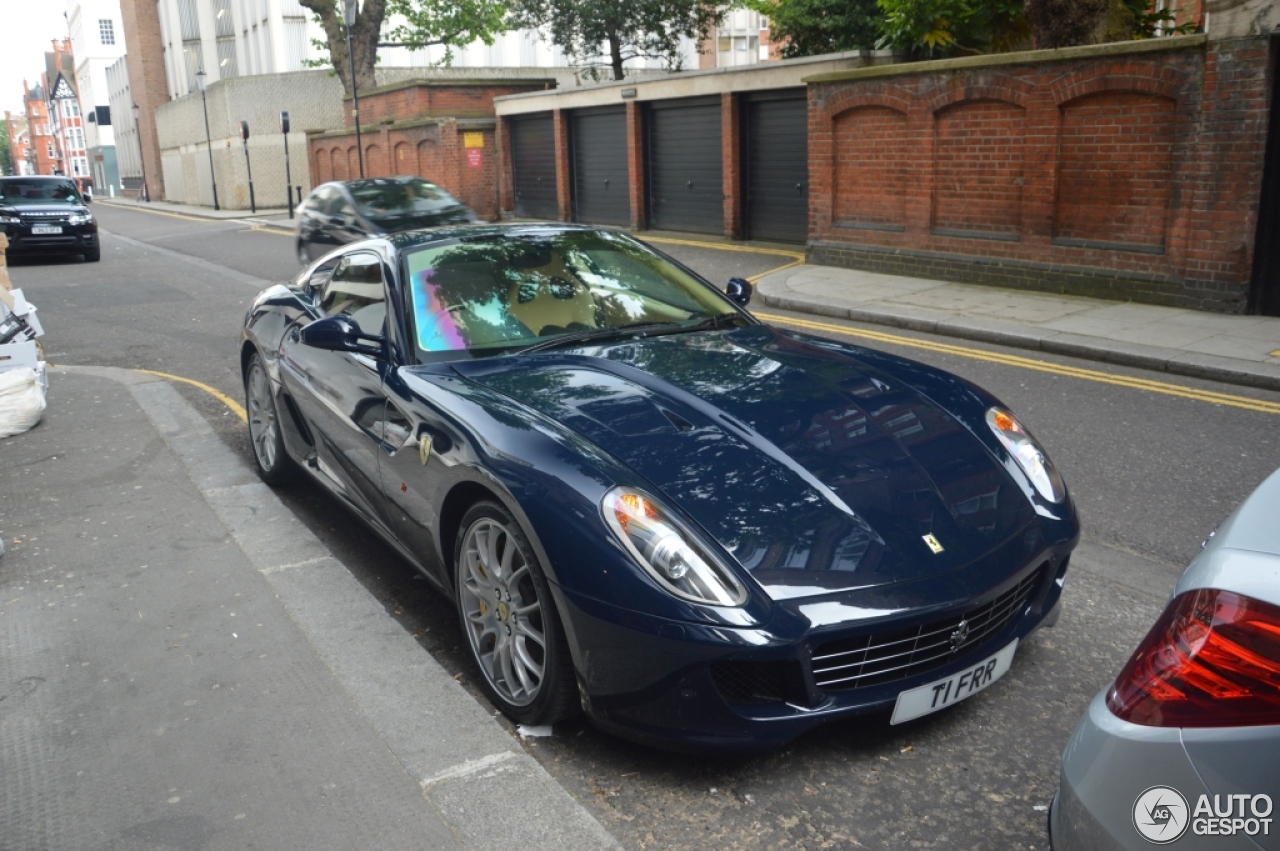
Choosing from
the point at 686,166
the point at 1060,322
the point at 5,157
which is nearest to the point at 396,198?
the point at 686,166

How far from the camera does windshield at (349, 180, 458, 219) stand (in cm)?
1498

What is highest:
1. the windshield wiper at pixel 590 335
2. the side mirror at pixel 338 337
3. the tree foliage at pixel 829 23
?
the tree foliage at pixel 829 23

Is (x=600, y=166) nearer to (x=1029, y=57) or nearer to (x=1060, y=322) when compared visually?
(x=1029, y=57)

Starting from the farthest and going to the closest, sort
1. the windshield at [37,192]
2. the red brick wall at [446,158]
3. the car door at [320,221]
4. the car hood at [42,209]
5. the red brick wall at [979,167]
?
A: the red brick wall at [446,158], the windshield at [37,192], the car hood at [42,209], the car door at [320,221], the red brick wall at [979,167]

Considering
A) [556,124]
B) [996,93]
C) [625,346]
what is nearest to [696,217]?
[556,124]

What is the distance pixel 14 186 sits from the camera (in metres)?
22.8

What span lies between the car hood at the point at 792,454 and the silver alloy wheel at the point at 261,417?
2093 mm

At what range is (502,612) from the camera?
354cm

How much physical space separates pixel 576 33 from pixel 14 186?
15.9 metres

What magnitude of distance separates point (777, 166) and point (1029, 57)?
7.01 metres

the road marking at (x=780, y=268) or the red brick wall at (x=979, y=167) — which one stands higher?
the red brick wall at (x=979, y=167)

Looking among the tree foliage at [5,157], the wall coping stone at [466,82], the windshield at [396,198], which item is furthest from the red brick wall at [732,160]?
the tree foliage at [5,157]

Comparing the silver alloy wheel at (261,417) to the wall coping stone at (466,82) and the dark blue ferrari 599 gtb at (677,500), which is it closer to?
the dark blue ferrari 599 gtb at (677,500)

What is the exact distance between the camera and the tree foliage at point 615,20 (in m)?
31.6
